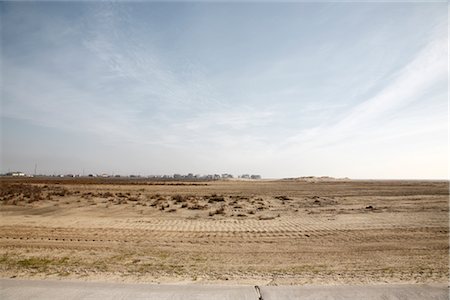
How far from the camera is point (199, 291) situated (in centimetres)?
412

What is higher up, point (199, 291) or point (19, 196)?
point (199, 291)

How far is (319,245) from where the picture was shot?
32.0 ft

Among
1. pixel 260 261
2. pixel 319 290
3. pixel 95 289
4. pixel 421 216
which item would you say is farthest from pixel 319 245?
pixel 421 216

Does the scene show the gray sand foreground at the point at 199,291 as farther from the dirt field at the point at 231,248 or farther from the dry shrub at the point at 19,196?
the dry shrub at the point at 19,196

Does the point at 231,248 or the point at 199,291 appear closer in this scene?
the point at 199,291

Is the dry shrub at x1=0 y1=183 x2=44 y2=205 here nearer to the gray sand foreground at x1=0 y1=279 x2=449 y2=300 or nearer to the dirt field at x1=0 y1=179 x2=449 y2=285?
the dirt field at x1=0 y1=179 x2=449 y2=285

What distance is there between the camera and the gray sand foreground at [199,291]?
13.0 feet

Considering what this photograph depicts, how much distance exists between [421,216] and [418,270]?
35.7 ft

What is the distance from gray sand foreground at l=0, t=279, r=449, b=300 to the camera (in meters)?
3.95

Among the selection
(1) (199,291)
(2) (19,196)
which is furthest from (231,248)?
(2) (19,196)

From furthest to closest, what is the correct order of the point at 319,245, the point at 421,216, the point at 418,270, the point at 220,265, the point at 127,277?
the point at 421,216, the point at 319,245, the point at 220,265, the point at 418,270, the point at 127,277

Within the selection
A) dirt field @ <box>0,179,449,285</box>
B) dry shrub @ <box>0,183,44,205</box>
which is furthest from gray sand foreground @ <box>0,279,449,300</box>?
dry shrub @ <box>0,183,44,205</box>

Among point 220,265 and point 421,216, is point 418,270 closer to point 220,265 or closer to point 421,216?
point 220,265

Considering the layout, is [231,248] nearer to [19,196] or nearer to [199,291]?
[199,291]
